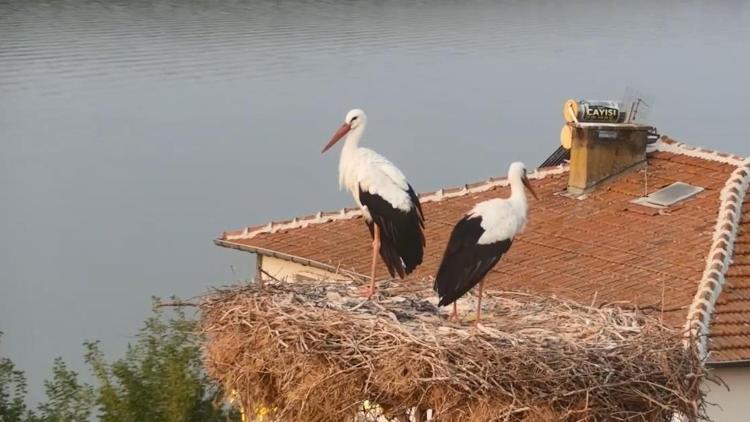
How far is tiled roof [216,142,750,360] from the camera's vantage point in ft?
36.7

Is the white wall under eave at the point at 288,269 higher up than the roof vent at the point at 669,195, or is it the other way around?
the roof vent at the point at 669,195

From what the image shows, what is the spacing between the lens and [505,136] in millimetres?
29547

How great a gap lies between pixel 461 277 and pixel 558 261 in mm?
5227

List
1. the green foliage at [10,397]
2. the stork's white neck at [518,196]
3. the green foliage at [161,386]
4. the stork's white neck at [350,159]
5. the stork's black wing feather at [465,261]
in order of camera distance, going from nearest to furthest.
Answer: the stork's black wing feather at [465,261], the stork's white neck at [518,196], the stork's white neck at [350,159], the green foliage at [161,386], the green foliage at [10,397]

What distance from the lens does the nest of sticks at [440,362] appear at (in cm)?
633

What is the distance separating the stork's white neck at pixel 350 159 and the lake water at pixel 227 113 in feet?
24.3

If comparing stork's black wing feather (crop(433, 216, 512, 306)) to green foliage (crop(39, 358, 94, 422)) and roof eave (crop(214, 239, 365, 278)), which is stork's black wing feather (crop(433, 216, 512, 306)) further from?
roof eave (crop(214, 239, 365, 278))

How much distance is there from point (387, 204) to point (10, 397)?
14.0 feet

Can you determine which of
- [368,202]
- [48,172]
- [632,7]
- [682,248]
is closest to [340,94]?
[48,172]

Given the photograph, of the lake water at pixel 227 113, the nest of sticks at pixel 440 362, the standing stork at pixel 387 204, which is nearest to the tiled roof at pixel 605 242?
the standing stork at pixel 387 204

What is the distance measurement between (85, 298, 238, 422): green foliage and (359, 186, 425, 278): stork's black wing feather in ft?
7.07

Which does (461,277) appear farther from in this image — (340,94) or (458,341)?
(340,94)

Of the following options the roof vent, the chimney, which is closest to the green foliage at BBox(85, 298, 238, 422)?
the roof vent

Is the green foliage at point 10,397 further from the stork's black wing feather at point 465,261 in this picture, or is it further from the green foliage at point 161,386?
the stork's black wing feather at point 465,261
